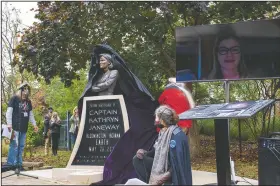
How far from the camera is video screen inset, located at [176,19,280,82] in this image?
891cm

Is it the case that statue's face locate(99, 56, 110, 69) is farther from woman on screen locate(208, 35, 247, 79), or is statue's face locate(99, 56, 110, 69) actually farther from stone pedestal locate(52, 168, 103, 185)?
woman on screen locate(208, 35, 247, 79)

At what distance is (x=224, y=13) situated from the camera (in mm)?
10938

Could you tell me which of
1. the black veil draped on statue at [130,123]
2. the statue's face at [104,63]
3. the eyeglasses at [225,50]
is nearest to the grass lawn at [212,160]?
the eyeglasses at [225,50]

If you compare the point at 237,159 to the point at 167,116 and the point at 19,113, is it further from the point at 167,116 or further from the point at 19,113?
the point at 167,116

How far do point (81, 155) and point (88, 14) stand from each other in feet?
14.2

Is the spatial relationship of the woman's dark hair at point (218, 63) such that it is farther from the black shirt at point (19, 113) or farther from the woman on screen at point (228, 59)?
the black shirt at point (19, 113)

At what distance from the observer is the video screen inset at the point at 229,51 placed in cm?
891

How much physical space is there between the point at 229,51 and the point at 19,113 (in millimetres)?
4249

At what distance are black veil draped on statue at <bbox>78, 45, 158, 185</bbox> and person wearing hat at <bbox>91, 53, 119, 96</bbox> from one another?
99 mm

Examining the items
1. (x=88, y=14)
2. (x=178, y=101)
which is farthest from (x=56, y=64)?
(x=178, y=101)

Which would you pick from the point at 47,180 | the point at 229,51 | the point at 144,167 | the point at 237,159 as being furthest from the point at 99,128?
the point at 237,159

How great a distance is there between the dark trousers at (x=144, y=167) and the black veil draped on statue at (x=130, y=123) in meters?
1.10

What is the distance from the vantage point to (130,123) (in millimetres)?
7777

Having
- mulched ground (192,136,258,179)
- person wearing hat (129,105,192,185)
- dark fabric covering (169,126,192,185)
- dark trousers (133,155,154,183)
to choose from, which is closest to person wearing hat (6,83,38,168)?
dark trousers (133,155,154,183)
